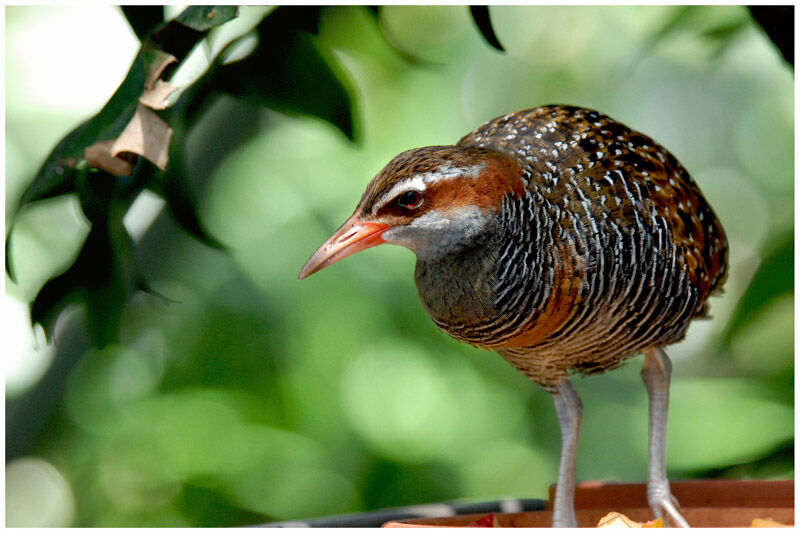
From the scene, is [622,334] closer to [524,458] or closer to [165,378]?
[524,458]

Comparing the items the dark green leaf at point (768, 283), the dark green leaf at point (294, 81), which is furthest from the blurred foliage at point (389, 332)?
the dark green leaf at point (294, 81)

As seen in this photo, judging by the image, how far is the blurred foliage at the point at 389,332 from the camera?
9.66 feet

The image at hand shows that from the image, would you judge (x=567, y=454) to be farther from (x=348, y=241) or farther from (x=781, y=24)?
(x=781, y=24)

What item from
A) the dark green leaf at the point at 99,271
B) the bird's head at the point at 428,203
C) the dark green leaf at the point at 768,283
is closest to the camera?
the bird's head at the point at 428,203

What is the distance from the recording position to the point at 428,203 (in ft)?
4.99

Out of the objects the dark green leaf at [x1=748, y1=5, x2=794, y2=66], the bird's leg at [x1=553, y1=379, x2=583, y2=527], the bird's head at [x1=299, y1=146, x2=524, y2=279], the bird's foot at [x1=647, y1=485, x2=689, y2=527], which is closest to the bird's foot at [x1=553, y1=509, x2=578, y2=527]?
the bird's leg at [x1=553, y1=379, x2=583, y2=527]

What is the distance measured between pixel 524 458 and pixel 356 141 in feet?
6.42

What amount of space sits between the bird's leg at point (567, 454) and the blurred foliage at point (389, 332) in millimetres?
962

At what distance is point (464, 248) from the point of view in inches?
63.5

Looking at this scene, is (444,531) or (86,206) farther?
(86,206)

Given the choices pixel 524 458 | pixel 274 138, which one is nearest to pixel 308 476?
pixel 524 458

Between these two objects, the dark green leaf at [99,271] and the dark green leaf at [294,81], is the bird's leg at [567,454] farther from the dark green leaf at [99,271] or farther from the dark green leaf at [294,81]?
the dark green leaf at [99,271]

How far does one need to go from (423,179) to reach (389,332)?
1.70 meters

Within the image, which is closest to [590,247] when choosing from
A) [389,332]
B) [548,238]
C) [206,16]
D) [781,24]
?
[548,238]
